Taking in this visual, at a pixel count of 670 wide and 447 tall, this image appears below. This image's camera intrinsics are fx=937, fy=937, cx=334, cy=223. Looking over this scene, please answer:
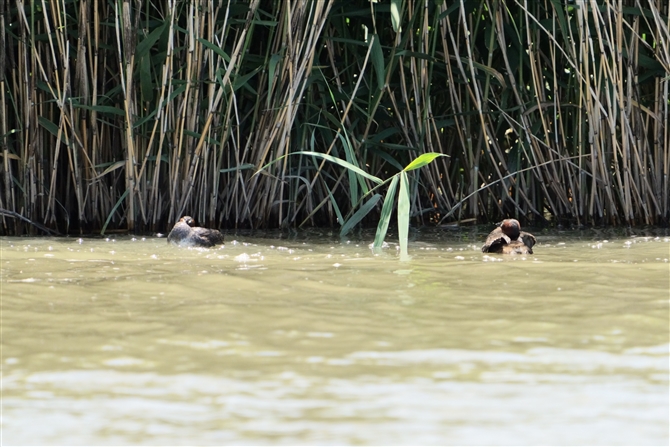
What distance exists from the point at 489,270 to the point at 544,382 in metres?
1.81

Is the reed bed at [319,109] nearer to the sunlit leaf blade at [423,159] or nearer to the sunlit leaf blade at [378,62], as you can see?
the sunlit leaf blade at [378,62]

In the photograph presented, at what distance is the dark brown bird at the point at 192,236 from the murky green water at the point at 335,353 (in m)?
0.62

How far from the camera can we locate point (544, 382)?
88.3 inches

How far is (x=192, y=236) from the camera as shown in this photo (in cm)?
488

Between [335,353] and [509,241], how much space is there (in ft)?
7.58

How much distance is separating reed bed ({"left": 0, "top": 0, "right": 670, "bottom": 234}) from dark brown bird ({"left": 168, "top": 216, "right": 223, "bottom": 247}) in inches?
24.9

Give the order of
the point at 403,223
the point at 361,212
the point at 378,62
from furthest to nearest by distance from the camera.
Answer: the point at 378,62 < the point at 361,212 < the point at 403,223

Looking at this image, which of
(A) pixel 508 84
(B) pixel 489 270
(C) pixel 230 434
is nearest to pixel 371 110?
(A) pixel 508 84

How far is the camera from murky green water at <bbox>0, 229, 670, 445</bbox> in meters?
1.96

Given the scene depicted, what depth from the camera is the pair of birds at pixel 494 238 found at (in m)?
4.61

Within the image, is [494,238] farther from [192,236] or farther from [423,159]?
[192,236]

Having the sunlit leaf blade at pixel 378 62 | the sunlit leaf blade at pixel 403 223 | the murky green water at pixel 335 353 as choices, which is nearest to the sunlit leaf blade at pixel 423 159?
the sunlit leaf blade at pixel 403 223

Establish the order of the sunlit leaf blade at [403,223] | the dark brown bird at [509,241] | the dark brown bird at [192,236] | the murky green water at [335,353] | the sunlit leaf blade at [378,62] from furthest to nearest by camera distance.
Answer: the sunlit leaf blade at [378,62]
the dark brown bird at [192,236]
the dark brown bird at [509,241]
the sunlit leaf blade at [403,223]
the murky green water at [335,353]

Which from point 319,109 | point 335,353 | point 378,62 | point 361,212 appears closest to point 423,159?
point 361,212
